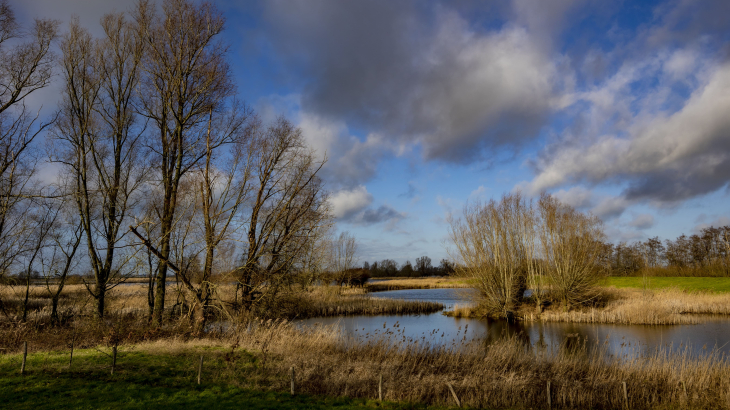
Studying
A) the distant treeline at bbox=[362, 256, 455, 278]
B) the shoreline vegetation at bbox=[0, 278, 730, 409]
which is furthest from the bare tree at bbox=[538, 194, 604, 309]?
the distant treeline at bbox=[362, 256, 455, 278]

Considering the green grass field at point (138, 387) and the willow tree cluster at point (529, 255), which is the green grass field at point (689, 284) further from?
the green grass field at point (138, 387)

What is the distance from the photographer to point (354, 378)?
9953mm

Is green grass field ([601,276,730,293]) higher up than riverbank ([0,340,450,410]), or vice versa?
riverbank ([0,340,450,410])

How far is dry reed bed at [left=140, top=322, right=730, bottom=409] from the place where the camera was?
30.0 ft

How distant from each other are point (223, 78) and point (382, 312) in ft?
63.9

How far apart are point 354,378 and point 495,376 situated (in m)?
3.66

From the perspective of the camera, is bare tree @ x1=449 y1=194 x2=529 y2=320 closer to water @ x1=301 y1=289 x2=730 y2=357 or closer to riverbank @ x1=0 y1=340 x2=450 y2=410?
water @ x1=301 y1=289 x2=730 y2=357

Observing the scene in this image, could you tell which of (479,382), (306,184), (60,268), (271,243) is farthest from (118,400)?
(60,268)

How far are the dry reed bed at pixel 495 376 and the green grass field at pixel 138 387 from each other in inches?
30.1

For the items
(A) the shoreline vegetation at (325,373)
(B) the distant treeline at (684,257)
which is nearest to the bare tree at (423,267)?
(B) the distant treeline at (684,257)

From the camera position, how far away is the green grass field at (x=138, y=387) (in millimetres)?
8070

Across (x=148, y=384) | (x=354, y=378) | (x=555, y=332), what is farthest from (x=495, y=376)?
(x=555, y=332)

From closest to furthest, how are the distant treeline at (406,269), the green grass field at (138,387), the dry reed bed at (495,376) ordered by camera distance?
the green grass field at (138,387), the dry reed bed at (495,376), the distant treeline at (406,269)

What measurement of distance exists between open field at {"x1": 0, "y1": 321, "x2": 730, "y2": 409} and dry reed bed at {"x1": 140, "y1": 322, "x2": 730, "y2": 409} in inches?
1.1
